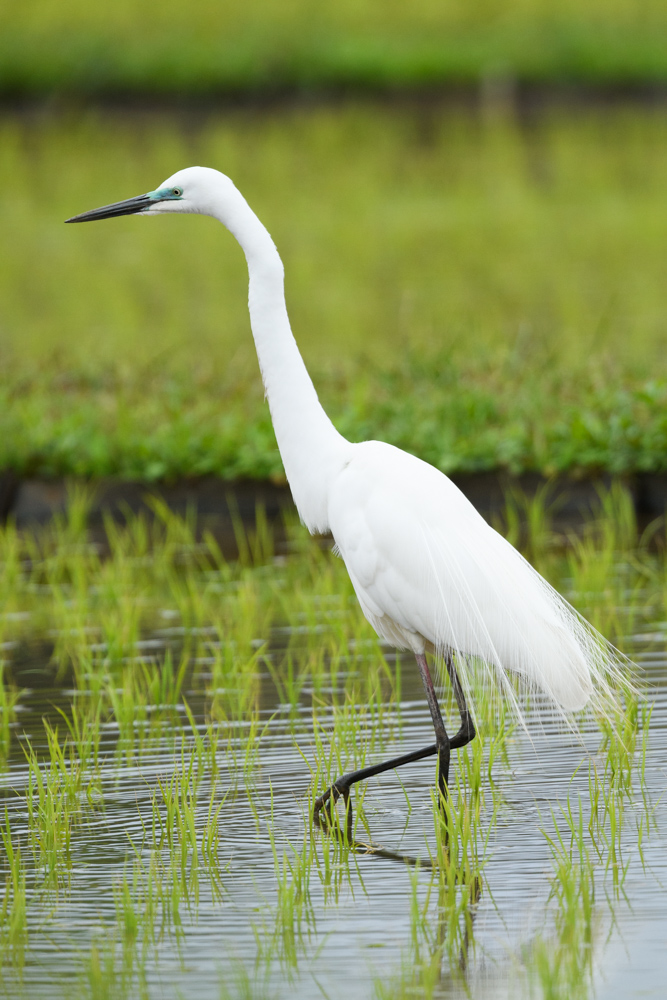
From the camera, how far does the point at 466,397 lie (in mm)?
7055

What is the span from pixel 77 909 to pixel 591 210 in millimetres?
14181

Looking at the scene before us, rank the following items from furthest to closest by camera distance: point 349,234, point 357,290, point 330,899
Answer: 1. point 349,234
2. point 357,290
3. point 330,899

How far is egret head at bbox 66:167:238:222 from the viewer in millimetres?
4016

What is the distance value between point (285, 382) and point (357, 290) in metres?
9.49

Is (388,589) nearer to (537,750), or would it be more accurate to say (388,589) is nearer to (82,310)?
(537,750)

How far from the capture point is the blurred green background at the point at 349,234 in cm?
705

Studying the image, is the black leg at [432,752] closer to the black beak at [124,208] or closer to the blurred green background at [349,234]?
the black beak at [124,208]

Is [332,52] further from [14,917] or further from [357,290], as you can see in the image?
[14,917]

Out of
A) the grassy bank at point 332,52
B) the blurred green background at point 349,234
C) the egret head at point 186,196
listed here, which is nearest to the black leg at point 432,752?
the egret head at point 186,196

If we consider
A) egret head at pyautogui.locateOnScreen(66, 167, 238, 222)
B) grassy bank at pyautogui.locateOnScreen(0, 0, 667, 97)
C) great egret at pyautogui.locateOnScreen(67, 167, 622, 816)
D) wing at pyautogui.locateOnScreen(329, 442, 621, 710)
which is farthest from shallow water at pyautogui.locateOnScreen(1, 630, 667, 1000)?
grassy bank at pyautogui.locateOnScreen(0, 0, 667, 97)

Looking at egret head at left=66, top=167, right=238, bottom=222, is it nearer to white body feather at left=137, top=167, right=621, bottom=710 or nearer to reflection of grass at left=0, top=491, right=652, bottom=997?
white body feather at left=137, top=167, right=621, bottom=710

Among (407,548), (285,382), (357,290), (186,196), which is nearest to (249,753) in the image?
(407,548)

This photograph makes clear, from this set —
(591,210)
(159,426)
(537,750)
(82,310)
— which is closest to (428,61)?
(591,210)

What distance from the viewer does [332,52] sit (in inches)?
1025
